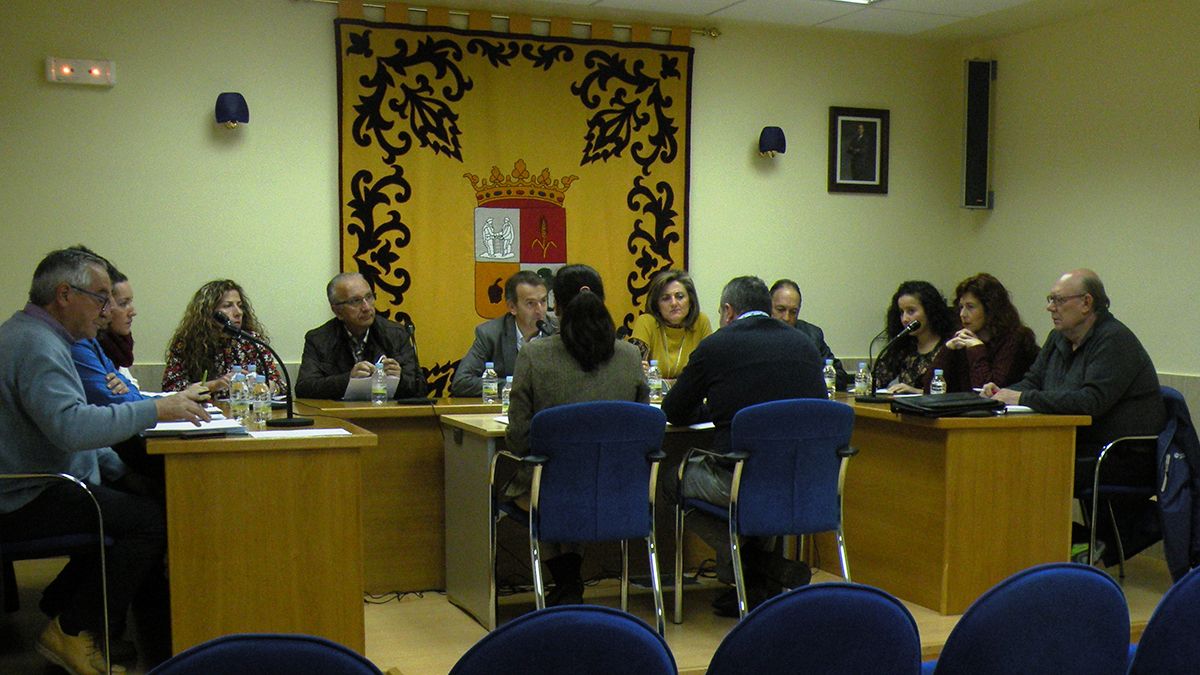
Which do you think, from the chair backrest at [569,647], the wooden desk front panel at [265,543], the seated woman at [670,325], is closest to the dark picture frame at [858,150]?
the seated woman at [670,325]

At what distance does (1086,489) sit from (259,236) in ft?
13.4

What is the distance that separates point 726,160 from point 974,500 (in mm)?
3134

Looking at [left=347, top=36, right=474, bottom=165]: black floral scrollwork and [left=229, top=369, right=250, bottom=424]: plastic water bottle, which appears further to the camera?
[left=347, top=36, right=474, bottom=165]: black floral scrollwork

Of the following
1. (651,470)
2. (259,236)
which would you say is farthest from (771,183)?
(651,470)

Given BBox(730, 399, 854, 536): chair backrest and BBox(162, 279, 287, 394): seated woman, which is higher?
BBox(162, 279, 287, 394): seated woman

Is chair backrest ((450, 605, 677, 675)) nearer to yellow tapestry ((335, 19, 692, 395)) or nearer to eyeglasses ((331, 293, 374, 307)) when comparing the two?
eyeglasses ((331, 293, 374, 307))

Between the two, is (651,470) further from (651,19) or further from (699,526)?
(651,19)

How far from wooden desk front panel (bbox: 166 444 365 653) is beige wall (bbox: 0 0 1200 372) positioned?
2.85 meters

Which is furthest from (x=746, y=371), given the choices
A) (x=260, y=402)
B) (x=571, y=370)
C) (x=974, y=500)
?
(x=260, y=402)

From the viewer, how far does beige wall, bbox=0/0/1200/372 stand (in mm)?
5797

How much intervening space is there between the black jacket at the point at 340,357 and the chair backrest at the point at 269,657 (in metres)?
3.60

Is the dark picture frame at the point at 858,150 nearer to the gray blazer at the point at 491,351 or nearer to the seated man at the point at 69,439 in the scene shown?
the gray blazer at the point at 491,351

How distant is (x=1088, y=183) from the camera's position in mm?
6574

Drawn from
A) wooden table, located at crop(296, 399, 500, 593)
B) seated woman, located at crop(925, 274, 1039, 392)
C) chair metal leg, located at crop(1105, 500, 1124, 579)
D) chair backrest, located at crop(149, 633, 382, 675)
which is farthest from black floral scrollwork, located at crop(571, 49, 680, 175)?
chair backrest, located at crop(149, 633, 382, 675)
